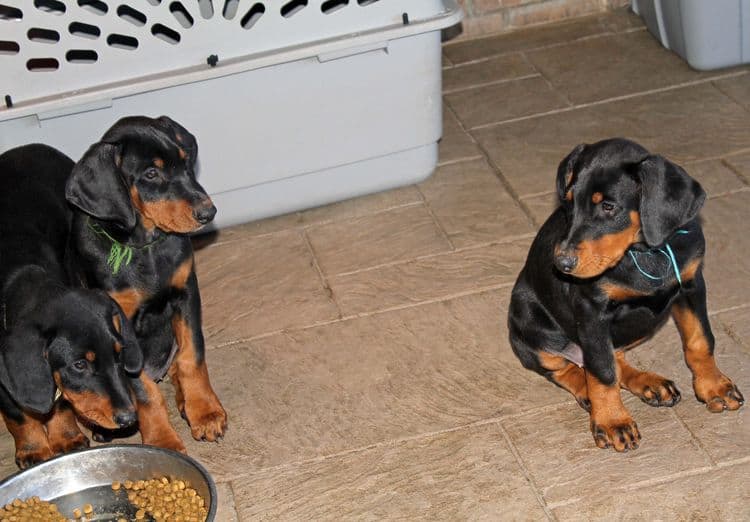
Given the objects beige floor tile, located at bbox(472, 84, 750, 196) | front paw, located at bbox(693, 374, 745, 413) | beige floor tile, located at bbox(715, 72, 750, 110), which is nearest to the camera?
front paw, located at bbox(693, 374, 745, 413)

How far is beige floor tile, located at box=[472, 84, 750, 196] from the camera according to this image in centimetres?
497

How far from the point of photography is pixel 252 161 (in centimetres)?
468

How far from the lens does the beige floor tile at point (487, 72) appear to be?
5.86 m

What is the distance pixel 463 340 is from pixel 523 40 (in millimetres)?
2731

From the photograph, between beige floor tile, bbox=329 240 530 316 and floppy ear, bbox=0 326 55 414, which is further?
beige floor tile, bbox=329 240 530 316

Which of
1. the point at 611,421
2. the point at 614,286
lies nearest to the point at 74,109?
the point at 614,286

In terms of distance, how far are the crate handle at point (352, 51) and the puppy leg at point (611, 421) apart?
1.75 metres

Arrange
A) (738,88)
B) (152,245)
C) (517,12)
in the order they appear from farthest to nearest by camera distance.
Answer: (517,12) < (738,88) < (152,245)

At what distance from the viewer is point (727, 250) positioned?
4297 millimetres

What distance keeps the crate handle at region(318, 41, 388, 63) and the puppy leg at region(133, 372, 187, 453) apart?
156 centimetres

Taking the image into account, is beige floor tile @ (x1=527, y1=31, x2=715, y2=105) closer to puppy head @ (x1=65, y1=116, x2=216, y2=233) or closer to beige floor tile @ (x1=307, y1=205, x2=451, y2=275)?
beige floor tile @ (x1=307, y1=205, x2=451, y2=275)

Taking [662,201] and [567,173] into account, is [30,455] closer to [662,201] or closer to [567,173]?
[567,173]

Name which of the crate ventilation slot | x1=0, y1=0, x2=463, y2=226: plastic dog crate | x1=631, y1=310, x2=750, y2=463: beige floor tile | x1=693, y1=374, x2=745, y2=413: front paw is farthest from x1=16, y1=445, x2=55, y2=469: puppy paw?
x1=693, y1=374, x2=745, y2=413: front paw

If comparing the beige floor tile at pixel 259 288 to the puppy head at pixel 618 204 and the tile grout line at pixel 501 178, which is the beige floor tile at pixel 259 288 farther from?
the puppy head at pixel 618 204
